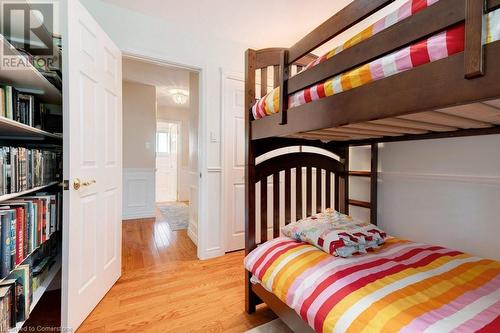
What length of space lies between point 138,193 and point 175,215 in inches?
28.9

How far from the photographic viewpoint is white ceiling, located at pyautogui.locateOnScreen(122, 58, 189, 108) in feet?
10.9

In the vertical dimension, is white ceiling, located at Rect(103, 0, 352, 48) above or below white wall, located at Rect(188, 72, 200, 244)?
above

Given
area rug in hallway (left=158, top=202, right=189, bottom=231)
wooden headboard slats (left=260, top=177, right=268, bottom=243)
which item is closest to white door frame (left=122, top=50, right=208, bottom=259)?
wooden headboard slats (left=260, top=177, right=268, bottom=243)

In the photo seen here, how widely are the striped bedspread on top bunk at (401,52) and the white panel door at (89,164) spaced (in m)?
1.29

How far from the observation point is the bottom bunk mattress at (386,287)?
747 millimetres

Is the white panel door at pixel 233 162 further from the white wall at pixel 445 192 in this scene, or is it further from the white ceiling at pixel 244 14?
the white wall at pixel 445 192

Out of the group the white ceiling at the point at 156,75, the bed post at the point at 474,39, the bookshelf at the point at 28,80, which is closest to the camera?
the bed post at the point at 474,39

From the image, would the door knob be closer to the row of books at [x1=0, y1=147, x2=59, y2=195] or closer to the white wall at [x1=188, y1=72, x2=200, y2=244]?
the row of books at [x1=0, y1=147, x2=59, y2=195]

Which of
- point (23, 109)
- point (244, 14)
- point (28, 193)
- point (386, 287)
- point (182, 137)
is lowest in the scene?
point (386, 287)

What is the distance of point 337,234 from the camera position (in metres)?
1.24

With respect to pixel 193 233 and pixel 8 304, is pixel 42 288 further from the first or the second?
pixel 193 233

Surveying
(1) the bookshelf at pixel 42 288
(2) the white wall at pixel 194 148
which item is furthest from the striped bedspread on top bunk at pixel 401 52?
(2) the white wall at pixel 194 148

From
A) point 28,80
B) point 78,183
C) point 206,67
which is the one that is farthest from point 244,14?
point 78,183

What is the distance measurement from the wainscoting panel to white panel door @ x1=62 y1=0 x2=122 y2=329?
2.26 m
